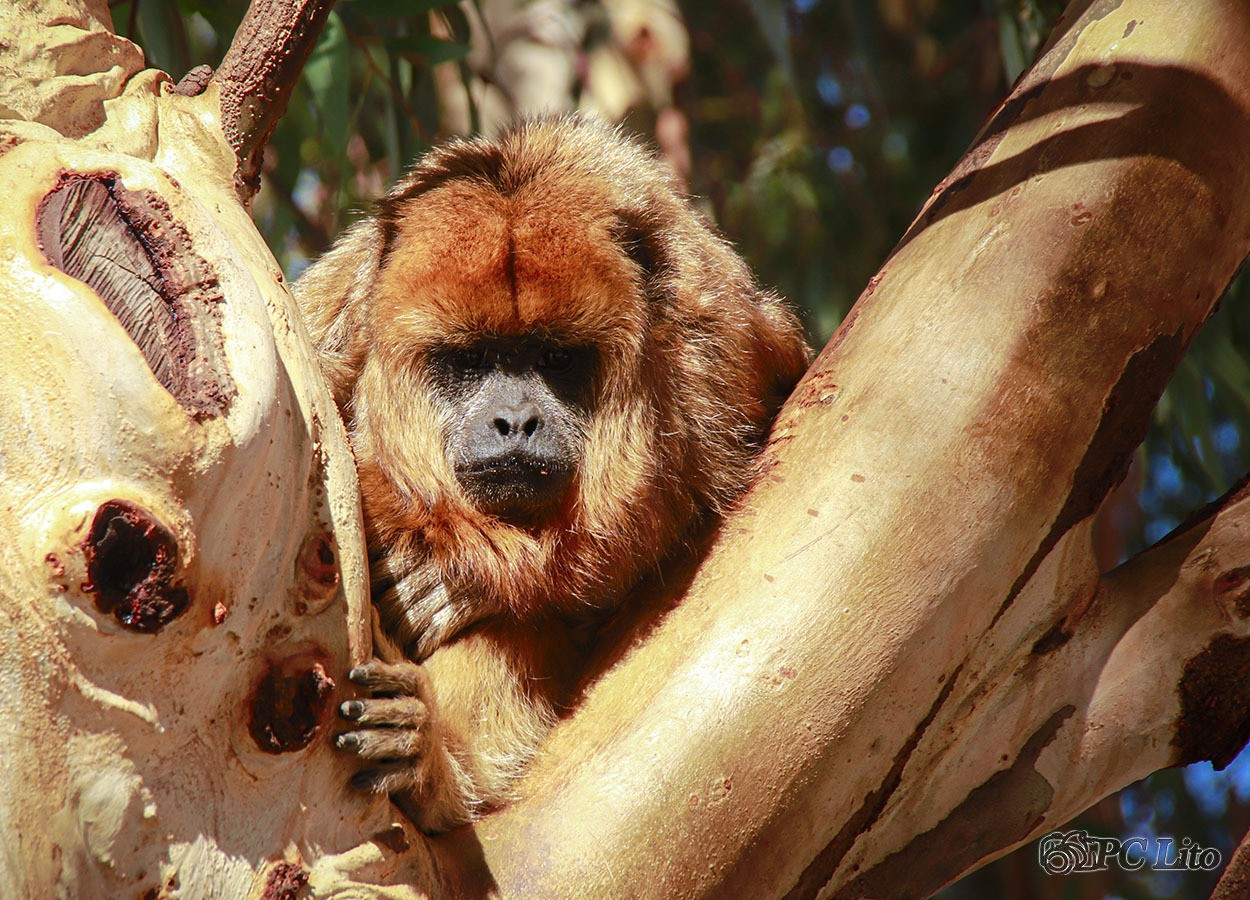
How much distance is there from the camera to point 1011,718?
6.66 ft

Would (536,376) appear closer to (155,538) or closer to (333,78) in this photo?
(155,538)

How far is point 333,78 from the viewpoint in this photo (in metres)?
3.48

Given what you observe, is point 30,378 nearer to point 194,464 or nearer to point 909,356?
point 194,464

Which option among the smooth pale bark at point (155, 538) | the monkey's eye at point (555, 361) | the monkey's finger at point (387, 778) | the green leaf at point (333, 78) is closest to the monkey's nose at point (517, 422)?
the monkey's eye at point (555, 361)

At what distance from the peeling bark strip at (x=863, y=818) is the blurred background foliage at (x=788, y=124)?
8.08 ft

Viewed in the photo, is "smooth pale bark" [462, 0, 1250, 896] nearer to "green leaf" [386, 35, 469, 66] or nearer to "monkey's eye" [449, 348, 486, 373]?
"monkey's eye" [449, 348, 486, 373]

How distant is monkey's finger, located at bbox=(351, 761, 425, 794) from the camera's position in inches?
67.9

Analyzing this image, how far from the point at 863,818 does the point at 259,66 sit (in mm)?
1572

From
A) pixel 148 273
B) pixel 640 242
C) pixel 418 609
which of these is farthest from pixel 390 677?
pixel 640 242

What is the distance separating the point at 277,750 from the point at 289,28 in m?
1.17

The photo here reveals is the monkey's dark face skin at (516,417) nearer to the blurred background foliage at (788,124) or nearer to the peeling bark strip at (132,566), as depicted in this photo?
the peeling bark strip at (132,566)

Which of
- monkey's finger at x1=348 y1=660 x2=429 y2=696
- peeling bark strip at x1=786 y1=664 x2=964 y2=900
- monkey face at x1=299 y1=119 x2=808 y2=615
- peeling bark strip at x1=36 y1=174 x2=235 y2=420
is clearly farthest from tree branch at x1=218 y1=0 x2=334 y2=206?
peeling bark strip at x1=786 y1=664 x2=964 y2=900

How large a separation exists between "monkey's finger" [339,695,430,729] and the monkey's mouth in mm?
605

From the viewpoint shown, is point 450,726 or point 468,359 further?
point 468,359
